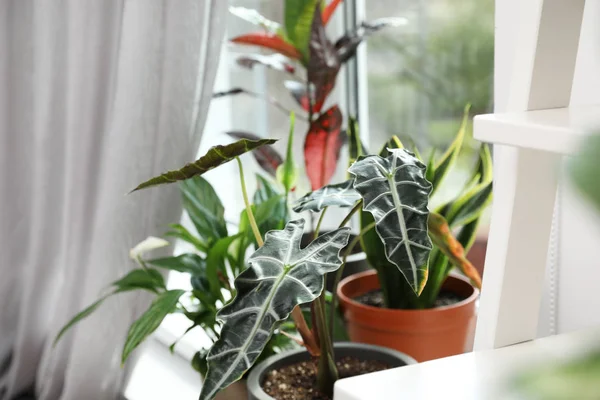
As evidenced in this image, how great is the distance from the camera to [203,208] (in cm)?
121

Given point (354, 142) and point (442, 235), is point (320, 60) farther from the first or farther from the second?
point (442, 235)

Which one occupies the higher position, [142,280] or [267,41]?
[267,41]

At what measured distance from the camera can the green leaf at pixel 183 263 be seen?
1144 mm

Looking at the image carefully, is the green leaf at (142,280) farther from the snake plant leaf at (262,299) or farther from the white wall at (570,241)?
the white wall at (570,241)

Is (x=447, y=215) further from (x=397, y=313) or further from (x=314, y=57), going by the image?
(x=314, y=57)

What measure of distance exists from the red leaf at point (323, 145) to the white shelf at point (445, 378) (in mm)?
729

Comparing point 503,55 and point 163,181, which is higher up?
point 503,55

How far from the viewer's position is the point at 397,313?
43.4 inches

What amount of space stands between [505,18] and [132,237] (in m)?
0.73

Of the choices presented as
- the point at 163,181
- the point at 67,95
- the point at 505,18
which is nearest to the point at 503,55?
the point at 505,18

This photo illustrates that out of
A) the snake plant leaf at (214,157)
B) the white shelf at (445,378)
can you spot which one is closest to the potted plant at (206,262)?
the snake plant leaf at (214,157)

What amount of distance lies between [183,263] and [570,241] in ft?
1.84

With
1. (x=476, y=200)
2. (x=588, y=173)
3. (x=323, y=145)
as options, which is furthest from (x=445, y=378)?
(x=323, y=145)

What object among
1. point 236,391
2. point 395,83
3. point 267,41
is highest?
point 267,41
